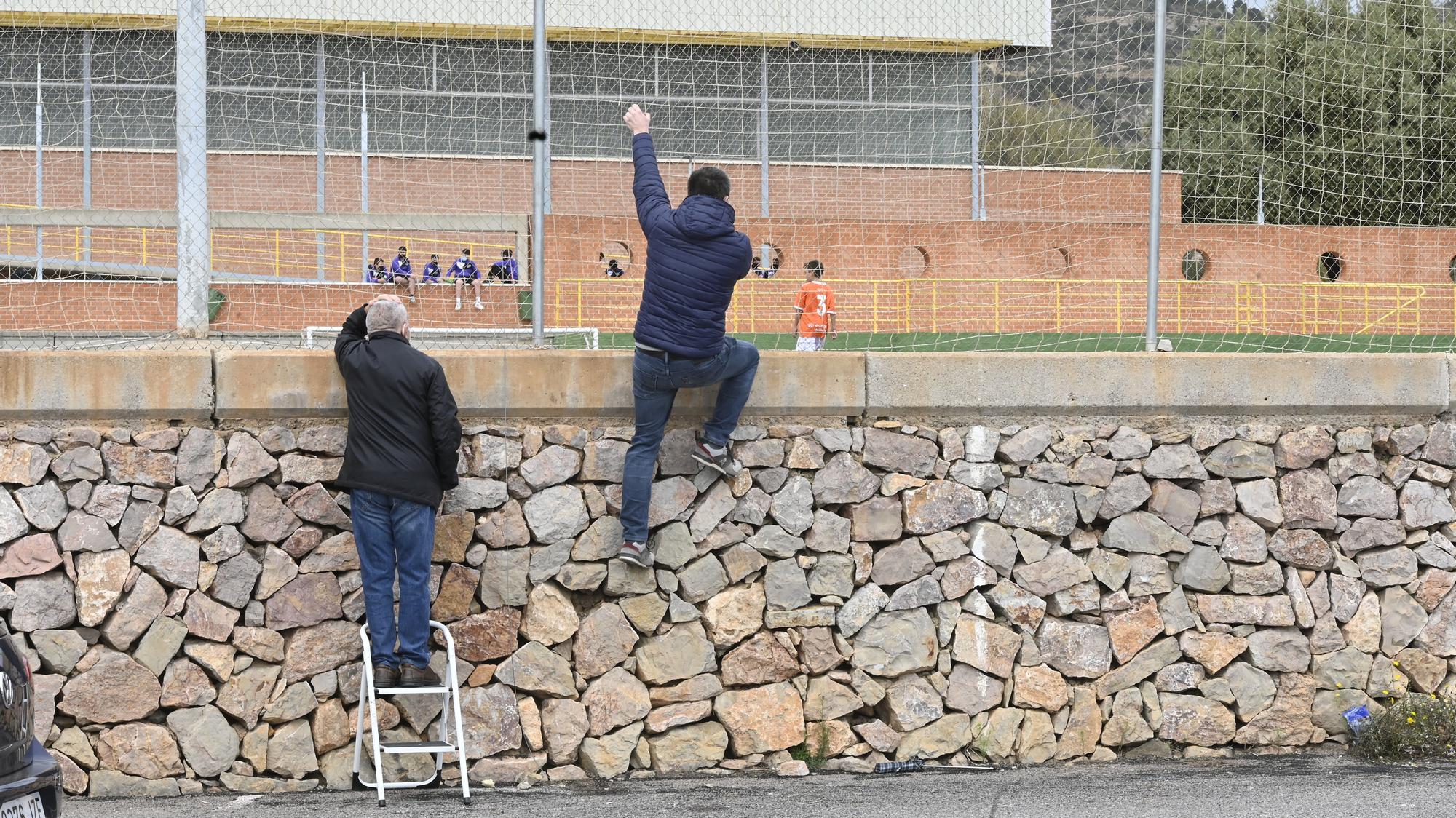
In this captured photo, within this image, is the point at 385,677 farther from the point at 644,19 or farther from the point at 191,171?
the point at 644,19

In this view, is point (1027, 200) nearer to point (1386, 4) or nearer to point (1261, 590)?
point (1386, 4)

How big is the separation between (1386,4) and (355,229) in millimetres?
5567

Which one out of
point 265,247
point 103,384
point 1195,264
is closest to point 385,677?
point 103,384

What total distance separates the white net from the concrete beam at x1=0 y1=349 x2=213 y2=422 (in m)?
0.28

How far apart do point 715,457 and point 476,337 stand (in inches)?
52.4

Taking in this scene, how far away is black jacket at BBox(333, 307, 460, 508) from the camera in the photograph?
20.1 ft

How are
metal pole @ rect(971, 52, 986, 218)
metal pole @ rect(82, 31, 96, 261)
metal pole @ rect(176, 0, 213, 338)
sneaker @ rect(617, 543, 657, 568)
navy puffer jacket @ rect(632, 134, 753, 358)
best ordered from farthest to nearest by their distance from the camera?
metal pole @ rect(971, 52, 986, 218) → metal pole @ rect(82, 31, 96, 261) → metal pole @ rect(176, 0, 213, 338) → sneaker @ rect(617, 543, 657, 568) → navy puffer jacket @ rect(632, 134, 753, 358)

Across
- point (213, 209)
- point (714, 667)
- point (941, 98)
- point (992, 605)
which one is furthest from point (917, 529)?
point (213, 209)

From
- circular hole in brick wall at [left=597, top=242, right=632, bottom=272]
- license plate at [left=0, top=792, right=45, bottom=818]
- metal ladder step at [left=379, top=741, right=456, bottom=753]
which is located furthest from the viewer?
circular hole in brick wall at [left=597, top=242, right=632, bottom=272]

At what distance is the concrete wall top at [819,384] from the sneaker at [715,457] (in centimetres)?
20

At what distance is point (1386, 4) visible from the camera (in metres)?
8.00

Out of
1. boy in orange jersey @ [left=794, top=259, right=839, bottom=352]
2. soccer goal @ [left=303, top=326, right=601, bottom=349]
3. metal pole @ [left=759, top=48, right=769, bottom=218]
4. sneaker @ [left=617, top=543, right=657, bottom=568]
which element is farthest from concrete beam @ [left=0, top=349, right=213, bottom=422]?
boy in orange jersey @ [left=794, top=259, right=839, bottom=352]

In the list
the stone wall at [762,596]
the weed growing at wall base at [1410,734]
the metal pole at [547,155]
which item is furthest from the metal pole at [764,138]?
the weed growing at wall base at [1410,734]

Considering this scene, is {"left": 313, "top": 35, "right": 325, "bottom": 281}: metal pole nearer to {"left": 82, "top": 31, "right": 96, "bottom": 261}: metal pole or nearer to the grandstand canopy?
the grandstand canopy
